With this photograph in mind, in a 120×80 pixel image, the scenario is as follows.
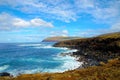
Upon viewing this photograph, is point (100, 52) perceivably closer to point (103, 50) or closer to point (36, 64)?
point (103, 50)

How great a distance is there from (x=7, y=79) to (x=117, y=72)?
1618 centimetres

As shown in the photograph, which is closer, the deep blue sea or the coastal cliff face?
the deep blue sea

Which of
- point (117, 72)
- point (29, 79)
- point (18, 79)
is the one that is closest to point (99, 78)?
point (117, 72)

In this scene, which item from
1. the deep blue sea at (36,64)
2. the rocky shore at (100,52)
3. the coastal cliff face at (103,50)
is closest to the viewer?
the deep blue sea at (36,64)

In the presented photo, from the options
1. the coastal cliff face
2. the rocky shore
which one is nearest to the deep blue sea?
the rocky shore

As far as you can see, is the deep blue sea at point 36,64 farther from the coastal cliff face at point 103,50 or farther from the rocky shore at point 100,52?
the coastal cliff face at point 103,50

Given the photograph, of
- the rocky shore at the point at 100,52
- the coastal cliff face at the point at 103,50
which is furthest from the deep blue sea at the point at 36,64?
the coastal cliff face at the point at 103,50

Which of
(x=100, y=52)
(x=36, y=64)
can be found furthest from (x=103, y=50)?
(x=36, y=64)

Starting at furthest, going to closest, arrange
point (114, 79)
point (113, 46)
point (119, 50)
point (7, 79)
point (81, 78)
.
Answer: point (113, 46) < point (119, 50) < point (7, 79) < point (81, 78) < point (114, 79)

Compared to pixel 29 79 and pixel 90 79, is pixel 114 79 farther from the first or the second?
pixel 29 79

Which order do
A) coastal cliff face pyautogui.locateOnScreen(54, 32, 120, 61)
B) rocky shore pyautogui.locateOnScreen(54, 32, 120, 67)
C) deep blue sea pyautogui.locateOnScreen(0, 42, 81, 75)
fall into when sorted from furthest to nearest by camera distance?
1. coastal cliff face pyautogui.locateOnScreen(54, 32, 120, 61)
2. rocky shore pyautogui.locateOnScreen(54, 32, 120, 67)
3. deep blue sea pyautogui.locateOnScreen(0, 42, 81, 75)

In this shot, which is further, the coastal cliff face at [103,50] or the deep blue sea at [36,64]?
the coastal cliff face at [103,50]

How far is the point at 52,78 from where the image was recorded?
892 inches

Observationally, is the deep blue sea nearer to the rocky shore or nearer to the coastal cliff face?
the rocky shore
